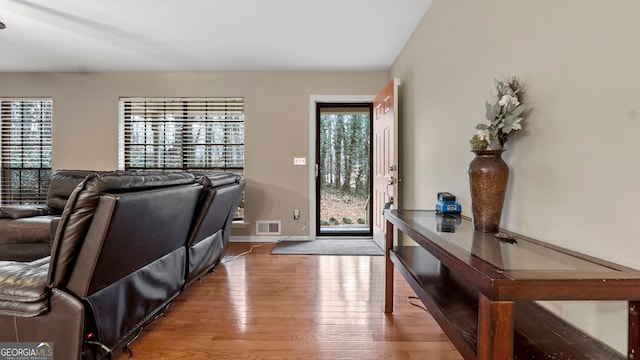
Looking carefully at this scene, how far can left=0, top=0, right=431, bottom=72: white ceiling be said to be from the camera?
2.48m

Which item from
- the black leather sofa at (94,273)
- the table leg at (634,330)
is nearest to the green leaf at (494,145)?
the table leg at (634,330)

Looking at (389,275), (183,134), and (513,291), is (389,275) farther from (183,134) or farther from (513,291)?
(183,134)

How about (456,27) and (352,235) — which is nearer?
(456,27)

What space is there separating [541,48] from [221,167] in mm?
3815

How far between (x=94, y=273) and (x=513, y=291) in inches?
60.8

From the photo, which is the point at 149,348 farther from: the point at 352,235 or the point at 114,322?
the point at 352,235

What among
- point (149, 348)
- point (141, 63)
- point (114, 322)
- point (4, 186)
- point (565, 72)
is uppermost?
point (141, 63)

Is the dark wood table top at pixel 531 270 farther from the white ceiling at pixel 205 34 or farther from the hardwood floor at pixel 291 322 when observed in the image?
the white ceiling at pixel 205 34

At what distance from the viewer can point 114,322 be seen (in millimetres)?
1368

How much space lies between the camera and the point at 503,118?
1261 mm

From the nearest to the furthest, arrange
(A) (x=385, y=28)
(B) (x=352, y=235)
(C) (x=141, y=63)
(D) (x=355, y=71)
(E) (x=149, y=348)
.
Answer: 1. (E) (x=149, y=348)
2. (A) (x=385, y=28)
3. (C) (x=141, y=63)
4. (D) (x=355, y=71)
5. (B) (x=352, y=235)

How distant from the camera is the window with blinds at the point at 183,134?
412 cm

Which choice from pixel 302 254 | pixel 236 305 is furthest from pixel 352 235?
pixel 236 305

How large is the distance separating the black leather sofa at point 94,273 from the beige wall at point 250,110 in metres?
2.42
